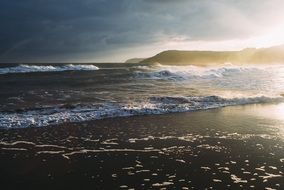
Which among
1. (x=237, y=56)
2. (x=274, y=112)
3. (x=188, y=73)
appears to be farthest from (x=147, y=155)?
(x=237, y=56)

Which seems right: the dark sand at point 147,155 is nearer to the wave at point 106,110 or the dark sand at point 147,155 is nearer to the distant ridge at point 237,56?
the wave at point 106,110

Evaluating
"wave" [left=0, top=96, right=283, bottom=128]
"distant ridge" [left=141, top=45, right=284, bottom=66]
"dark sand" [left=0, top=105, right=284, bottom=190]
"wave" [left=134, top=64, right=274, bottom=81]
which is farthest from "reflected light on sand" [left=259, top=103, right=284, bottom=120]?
"distant ridge" [left=141, top=45, right=284, bottom=66]

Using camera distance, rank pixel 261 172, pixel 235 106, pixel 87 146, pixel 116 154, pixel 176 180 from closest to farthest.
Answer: pixel 176 180 → pixel 261 172 → pixel 116 154 → pixel 87 146 → pixel 235 106

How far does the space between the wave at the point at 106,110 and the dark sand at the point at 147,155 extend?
4.26 feet

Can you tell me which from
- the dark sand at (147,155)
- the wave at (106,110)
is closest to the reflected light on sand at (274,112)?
the dark sand at (147,155)

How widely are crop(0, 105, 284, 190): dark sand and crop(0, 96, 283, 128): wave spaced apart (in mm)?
1299

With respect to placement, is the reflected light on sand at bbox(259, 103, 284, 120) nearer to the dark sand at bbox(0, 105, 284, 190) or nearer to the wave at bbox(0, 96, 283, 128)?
the dark sand at bbox(0, 105, 284, 190)

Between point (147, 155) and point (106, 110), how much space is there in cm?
906

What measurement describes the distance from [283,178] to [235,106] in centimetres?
1353

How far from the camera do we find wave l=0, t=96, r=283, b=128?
17156 millimetres

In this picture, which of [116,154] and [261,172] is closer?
[261,172]

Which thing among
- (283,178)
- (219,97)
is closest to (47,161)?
(283,178)

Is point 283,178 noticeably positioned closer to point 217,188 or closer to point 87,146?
point 217,188

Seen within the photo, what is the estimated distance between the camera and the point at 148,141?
1298 centimetres
